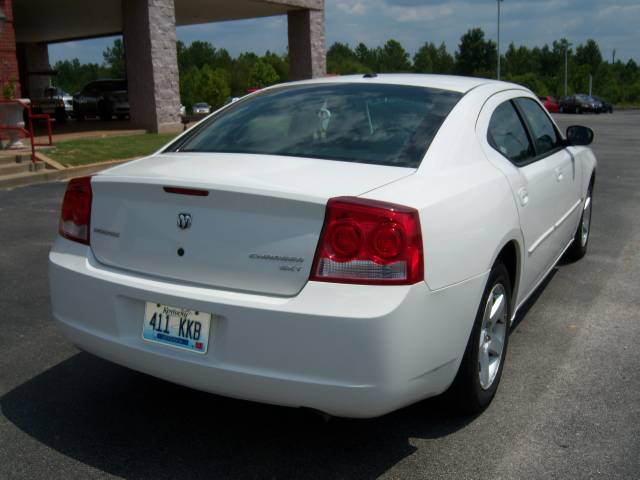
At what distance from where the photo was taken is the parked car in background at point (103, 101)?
90.4 feet

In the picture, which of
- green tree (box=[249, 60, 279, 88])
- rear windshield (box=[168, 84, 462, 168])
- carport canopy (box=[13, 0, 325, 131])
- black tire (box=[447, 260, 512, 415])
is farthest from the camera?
green tree (box=[249, 60, 279, 88])

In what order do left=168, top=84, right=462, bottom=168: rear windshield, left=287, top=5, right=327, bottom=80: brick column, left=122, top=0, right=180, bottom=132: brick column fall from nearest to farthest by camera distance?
1. left=168, top=84, right=462, bottom=168: rear windshield
2. left=122, top=0, right=180, bottom=132: brick column
3. left=287, top=5, right=327, bottom=80: brick column

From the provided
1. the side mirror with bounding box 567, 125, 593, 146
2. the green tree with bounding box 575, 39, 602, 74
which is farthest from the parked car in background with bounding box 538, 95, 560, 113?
the green tree with bounding box 575, 39, 602, 74

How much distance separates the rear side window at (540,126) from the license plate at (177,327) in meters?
2.69

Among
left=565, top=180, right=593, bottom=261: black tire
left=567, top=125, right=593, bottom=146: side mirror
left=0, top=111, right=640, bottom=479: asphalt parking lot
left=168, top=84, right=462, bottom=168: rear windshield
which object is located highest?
left=168, top=84, right=462, bottom=168: rear windshield

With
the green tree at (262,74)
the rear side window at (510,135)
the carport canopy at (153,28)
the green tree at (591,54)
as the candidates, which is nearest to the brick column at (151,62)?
the carport canopy at (153,28)

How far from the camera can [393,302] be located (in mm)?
2660

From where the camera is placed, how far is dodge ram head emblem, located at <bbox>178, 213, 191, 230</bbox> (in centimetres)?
295

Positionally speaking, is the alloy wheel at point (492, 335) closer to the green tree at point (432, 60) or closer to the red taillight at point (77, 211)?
the red taillight at point (77, 211)

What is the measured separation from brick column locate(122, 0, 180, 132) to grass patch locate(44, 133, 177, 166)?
173 cm

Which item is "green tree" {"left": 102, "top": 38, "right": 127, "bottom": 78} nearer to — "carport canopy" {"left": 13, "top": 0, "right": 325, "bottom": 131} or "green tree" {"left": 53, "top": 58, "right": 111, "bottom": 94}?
"green tree" {"left": 53, "top": 58, "right": 111, "bottom": 94}

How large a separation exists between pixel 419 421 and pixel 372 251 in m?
1.13

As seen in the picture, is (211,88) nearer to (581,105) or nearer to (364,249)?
(581,105)

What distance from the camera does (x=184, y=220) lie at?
116 inches
